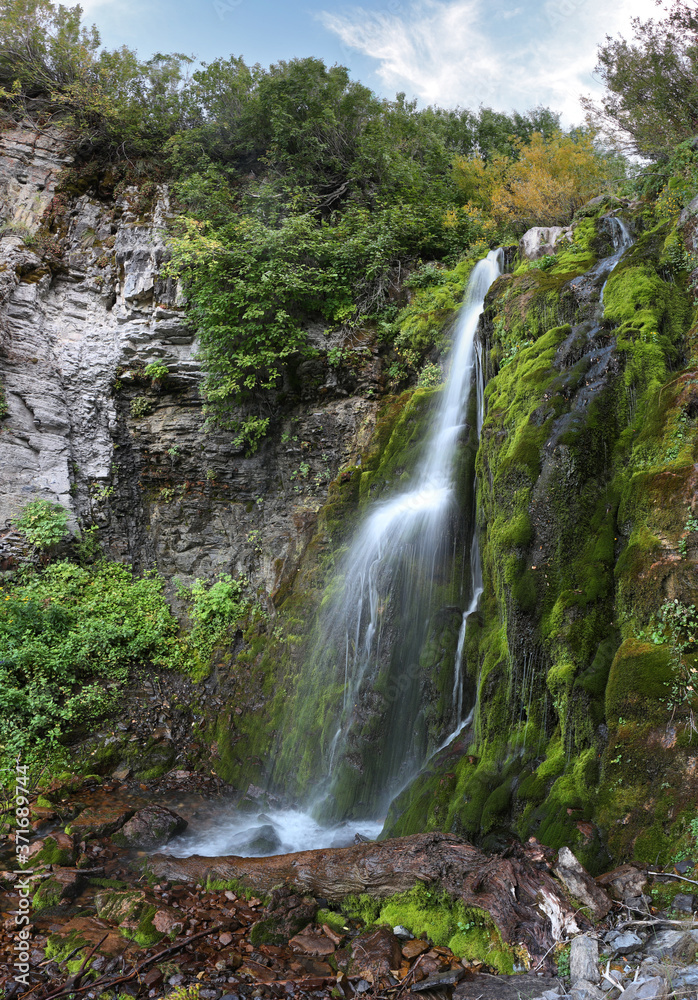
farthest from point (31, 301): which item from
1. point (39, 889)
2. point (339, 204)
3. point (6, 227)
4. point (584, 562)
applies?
point (584, 562)

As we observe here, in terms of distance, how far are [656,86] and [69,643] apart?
13.8 metres

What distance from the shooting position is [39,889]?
5.07 metres

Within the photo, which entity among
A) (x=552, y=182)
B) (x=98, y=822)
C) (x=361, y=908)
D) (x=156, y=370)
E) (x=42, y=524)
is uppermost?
(x=552, y=182)

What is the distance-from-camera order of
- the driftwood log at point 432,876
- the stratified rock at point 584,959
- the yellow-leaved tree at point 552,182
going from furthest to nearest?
the yellow-leaved tree at point 552,182, the driftwood log at point 432,876, the stratified rock at point 584,959

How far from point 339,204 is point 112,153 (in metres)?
6.08

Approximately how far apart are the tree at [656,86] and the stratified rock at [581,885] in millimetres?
10378

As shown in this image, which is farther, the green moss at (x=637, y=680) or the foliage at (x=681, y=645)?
the green moss at (x=637, y=680)

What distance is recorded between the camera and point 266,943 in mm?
4227

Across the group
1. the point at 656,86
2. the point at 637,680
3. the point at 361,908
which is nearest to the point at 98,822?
the point at 361,908

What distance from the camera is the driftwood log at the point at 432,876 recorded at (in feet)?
11.3

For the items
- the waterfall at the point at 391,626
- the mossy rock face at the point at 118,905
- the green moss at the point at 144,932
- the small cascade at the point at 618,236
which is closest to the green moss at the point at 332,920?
the green moss at the point at 144,932

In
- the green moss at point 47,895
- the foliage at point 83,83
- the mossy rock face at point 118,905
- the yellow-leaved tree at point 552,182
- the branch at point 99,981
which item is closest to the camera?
the branch at point 99,981

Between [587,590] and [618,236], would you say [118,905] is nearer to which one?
[587,590]

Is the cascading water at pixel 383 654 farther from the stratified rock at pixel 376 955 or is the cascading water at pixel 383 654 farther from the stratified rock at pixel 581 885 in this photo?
the stratified rock at pixel 581 885
